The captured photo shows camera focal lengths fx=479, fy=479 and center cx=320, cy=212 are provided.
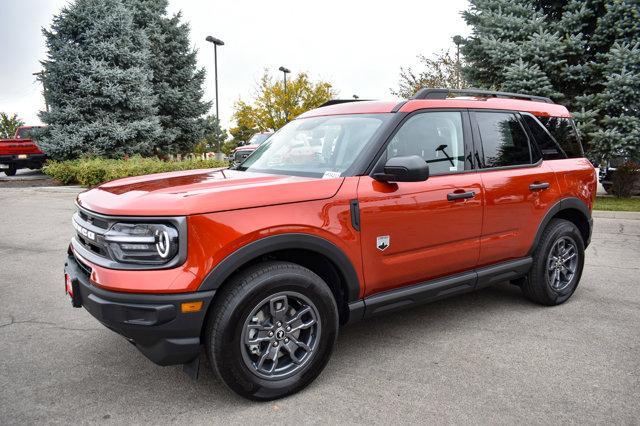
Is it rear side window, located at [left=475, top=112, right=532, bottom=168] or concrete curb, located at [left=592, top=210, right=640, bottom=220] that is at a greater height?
rear side window, located at [left=475, top=112, right=532, bottom=168]

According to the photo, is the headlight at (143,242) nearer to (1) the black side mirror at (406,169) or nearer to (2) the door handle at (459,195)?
(1) the black side mirror at (406,169)

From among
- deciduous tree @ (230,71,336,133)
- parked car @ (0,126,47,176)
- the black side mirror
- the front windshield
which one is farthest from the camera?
deciduous tree @ (230,71,336,133)

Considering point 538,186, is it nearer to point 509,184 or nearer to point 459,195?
point 509,184

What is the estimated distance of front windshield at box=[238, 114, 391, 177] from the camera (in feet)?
11.0

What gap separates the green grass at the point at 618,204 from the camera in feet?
32.8

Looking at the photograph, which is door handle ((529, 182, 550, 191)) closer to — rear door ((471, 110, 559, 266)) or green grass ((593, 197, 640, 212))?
rear door ((471, 110, 559, 266))

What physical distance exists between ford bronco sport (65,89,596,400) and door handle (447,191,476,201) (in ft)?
0.06

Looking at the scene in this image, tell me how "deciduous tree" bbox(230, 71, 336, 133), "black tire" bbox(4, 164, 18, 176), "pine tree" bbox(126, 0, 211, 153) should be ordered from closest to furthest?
"black tire" bbox(4, 164, 18, 176), "pine tree" bbox(126, 0, 211, 153), "deciduous tree" bbox(230, 71, 336, 133)

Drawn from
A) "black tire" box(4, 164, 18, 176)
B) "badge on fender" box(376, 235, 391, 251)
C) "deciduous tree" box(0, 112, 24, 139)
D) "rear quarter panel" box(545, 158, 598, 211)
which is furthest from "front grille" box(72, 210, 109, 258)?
"deciduous tree" box(0, 112, 24, 139)

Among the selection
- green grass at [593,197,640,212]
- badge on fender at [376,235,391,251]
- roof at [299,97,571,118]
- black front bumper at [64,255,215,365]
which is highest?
roof at [299,97,571,118]

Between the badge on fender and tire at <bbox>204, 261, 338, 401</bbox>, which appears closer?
tire at <bbox>204, 261, 338, 401</bbox>

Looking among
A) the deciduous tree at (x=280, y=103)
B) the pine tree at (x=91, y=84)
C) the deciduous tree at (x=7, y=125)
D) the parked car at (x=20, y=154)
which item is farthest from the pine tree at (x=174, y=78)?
the deciduous tree at (x=7, y=125)

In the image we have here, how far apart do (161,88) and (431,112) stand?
20.5 metres

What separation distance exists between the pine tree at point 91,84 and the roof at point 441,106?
14.9 metres
